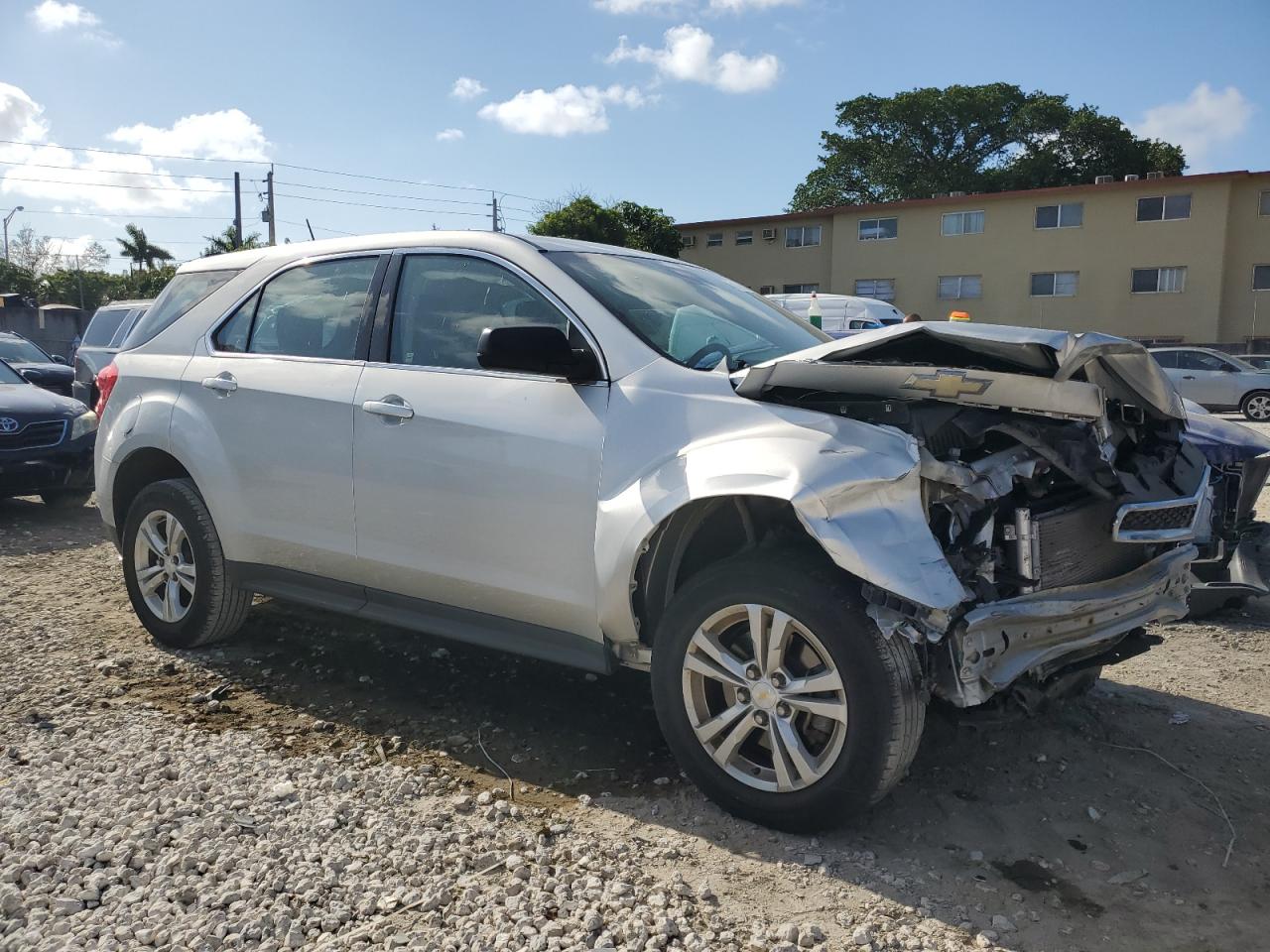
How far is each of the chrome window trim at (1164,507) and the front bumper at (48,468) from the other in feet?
26.5

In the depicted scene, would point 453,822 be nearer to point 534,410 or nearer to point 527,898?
point 527,898

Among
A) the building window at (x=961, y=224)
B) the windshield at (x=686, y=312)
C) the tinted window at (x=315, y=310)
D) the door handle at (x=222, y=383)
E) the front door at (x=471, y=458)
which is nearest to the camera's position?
the front door at (x=471, y=458)

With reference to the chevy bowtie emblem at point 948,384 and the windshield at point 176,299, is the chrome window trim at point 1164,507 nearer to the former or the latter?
the chevy bowtie emblem at point 948,384

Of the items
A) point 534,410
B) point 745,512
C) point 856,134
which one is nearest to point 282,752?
point 534,410

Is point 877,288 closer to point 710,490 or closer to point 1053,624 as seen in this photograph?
point 1053,624

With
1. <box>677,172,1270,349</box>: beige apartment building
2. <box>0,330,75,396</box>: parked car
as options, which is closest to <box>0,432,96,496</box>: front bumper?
<box>0,330,75,396</box>: parked car

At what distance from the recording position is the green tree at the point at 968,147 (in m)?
47.6

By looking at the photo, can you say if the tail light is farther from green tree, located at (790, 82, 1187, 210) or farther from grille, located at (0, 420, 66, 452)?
green tree, located at (790, 82, 1187, 210)

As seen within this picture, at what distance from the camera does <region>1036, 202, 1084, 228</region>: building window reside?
33844 millimetres

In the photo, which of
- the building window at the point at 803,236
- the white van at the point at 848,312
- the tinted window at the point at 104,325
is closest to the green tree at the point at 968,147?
the building window at the point at 803,236

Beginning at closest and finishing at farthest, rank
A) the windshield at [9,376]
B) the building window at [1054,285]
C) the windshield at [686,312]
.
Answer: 1. the windshield at [686,312]
2. the windshield at [9,376]
3. the building window at [1054,285]

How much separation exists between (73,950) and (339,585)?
5.81 feet

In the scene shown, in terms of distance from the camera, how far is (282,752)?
139 inches

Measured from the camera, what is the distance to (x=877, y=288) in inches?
1478
